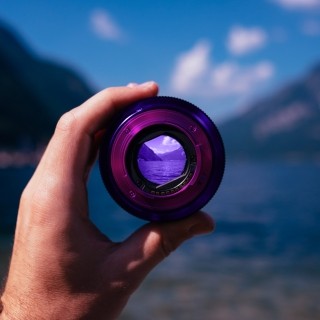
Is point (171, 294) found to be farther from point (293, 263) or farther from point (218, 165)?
point (218, 165)

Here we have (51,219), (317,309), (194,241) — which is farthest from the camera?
(194,241)

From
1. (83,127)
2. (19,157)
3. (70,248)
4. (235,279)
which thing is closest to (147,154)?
(83,127)

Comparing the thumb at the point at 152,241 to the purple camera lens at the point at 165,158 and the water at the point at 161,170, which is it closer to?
the purple camera lens at the point at 165,158

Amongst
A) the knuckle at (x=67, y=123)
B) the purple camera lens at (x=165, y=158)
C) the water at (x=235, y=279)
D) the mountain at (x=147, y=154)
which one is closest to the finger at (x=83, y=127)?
the knuckle at (x=67, y=123)

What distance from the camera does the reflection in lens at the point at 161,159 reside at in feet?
6.27

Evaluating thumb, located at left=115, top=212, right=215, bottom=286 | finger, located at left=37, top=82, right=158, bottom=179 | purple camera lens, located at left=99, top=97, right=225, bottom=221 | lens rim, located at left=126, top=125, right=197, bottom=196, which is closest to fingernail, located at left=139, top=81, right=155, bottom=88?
finger, located at left=37, top=82, right=158, bottom=179

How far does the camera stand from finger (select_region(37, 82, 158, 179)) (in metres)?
1.95

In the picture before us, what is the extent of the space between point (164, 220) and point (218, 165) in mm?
308

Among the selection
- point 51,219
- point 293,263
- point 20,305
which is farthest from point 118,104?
point 293,263

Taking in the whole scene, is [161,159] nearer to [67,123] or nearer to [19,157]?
[67,123]

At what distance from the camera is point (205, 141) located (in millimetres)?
1926

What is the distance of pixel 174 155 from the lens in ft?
6.28

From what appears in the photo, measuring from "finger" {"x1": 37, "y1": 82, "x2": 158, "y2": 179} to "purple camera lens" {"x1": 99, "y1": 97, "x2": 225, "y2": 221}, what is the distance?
12 centimetres

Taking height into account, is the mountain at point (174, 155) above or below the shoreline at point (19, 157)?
below
